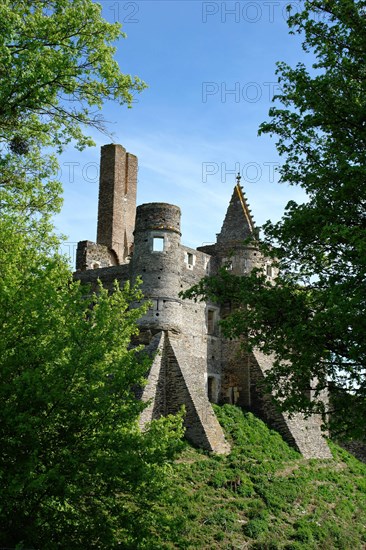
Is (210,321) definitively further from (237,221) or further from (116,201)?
(116,201)

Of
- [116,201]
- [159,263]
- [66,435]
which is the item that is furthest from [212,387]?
[66,435]

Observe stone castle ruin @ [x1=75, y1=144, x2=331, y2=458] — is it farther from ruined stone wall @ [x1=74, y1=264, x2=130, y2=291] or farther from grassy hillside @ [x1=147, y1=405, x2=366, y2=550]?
grassy hillside @ [x1=147, y1=405, x2=366, y2=550]

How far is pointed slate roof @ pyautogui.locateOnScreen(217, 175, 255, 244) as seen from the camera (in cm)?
3438

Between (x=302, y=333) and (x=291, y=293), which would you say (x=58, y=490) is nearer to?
(x=302, y=333)

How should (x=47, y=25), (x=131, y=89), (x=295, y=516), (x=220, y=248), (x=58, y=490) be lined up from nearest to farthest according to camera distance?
(x=58, y=490), (x=47, y=25), (x=131, y=89), (x=295, y=516), (x=220, y=248)

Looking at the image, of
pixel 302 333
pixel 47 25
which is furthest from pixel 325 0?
pixel 302 333

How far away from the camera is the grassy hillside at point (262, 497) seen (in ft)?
72.3

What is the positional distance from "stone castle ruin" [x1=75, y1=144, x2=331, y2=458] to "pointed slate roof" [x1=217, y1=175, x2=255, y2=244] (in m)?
0.05

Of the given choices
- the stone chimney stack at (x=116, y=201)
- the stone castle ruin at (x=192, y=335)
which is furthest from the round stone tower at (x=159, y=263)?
the stone chimney stack at (x=116, y=201)

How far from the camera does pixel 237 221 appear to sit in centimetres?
3478

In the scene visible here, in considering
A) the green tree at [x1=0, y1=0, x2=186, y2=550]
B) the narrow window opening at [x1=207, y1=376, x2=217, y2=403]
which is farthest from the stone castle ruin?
the green tree at [x1=0, y1=0, x2=186, y2=550]

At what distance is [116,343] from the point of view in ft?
52.7

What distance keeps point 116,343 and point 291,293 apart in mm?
4099

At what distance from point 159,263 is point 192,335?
11.7 feet
